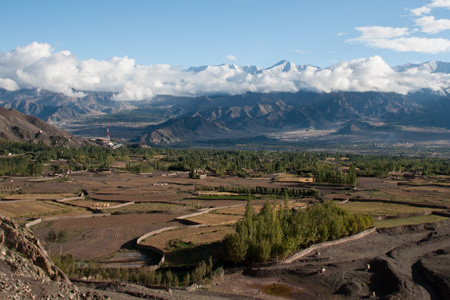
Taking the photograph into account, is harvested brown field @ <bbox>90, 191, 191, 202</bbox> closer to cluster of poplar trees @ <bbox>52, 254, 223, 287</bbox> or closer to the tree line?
the tree line

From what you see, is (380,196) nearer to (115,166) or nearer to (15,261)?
(15,261)

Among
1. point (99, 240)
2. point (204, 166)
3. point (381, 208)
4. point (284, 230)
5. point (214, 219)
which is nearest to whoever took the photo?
point (284, 230)

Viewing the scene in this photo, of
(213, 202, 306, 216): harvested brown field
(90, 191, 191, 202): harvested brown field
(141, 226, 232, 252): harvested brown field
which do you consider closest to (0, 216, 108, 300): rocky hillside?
(141, 226, 232, 252): harvested brown field

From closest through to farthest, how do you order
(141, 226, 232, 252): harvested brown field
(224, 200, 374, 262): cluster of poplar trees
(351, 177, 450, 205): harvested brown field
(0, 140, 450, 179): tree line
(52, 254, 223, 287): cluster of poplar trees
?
(52, 254, 223, 287): cluster of poplar trees, (224, 200, 374, 262): cluster of poplar trees, (141, 226, 232, 252): harvested brown field, (351, 177, 450, 205): harvested brown field, (0, 140, 450, 179): tree line

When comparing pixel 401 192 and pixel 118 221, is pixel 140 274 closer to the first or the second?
pixel 118 221

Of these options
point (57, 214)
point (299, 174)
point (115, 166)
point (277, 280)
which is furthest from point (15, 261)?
point (115, 166)

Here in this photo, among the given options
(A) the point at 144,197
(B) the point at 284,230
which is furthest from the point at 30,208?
(B) the point at 284,230
